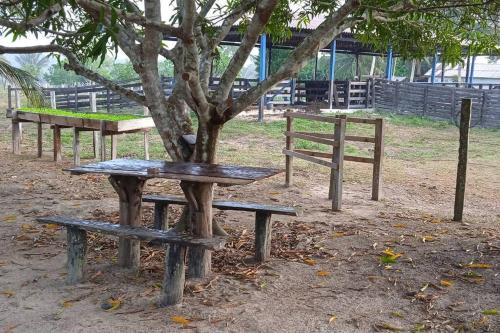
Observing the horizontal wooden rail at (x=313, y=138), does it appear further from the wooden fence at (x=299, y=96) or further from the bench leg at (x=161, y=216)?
the wooden fence at (x=299, y=96)

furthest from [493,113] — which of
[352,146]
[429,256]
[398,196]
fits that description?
[429,256]

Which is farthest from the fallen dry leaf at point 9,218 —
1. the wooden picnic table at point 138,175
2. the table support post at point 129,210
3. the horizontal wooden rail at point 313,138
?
the horizontal wooden rail at point 313,138

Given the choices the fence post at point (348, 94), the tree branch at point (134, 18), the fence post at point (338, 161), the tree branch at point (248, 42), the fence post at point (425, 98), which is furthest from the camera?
the fence post at point (348, 94)

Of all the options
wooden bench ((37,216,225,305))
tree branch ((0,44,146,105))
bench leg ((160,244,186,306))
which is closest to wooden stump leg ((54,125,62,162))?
tree branch ((0,44,146,105))

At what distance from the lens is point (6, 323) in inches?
149

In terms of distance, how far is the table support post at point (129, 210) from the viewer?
468cm

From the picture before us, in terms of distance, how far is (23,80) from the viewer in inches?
370

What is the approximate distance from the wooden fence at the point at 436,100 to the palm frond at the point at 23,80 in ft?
45.9

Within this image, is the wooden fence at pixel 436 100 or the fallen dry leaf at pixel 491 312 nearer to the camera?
the fallen dry leaf at pixel 491 312

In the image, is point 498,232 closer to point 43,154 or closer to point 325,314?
point 325,314

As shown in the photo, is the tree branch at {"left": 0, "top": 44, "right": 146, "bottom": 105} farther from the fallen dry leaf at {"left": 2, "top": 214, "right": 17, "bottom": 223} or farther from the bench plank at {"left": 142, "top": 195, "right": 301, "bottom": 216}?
the fallen dry leaf at {"left": 2, "top": 214, "right": 17, "bottom": 223}

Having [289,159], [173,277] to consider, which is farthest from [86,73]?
[289,159]

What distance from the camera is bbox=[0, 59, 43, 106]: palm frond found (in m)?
9.21

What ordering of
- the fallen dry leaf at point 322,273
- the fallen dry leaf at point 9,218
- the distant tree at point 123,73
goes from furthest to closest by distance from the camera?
1. the distant tree at point 123,73
2. the fallen dry leaf at point 9,218
3. the fallen dry leaf at point 322,273
